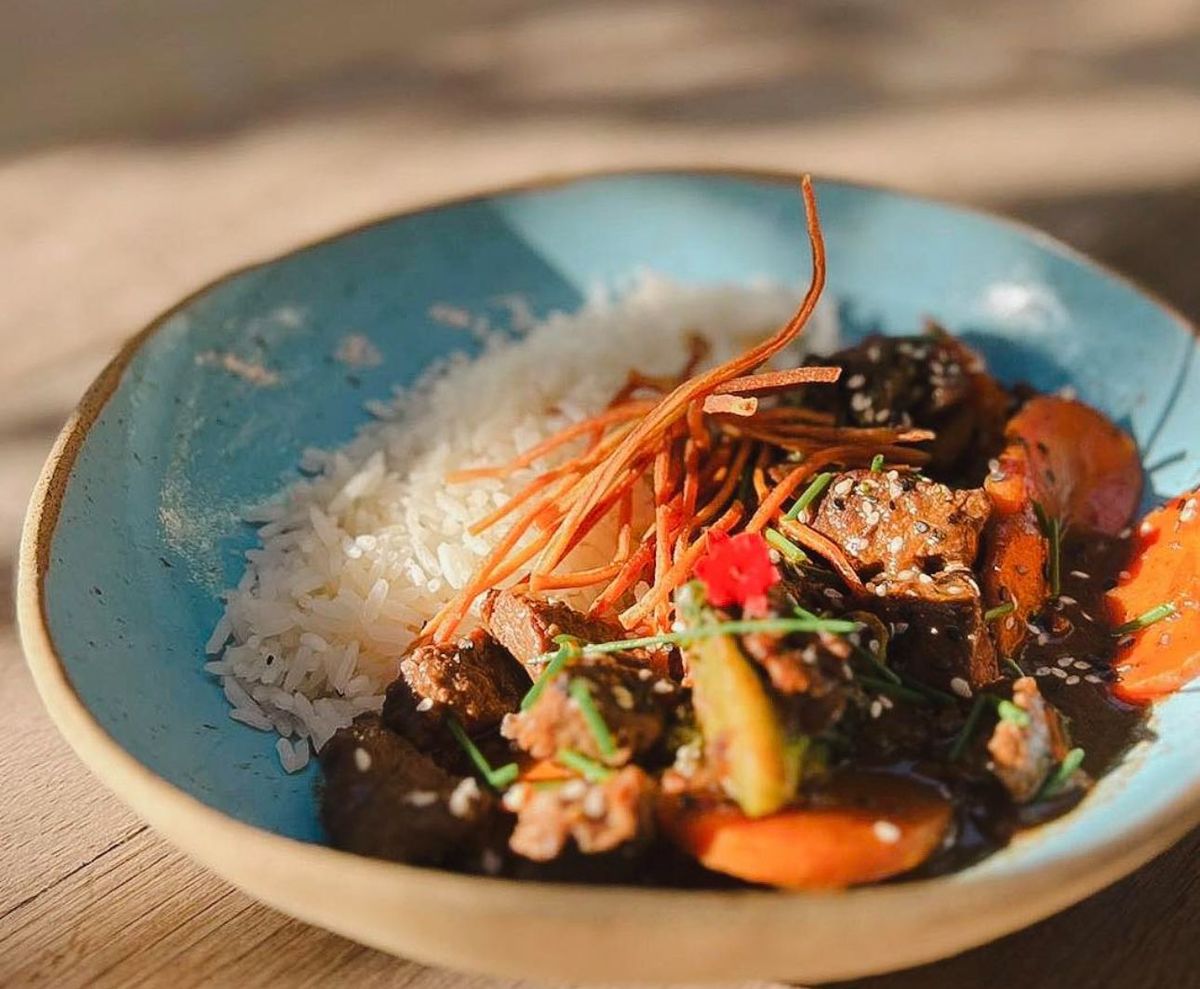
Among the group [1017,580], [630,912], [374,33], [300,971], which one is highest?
[374,33]

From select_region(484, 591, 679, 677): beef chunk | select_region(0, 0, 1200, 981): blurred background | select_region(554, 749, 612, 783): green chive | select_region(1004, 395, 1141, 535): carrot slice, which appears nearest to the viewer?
select_region(554, 749, 612, 783): green chive

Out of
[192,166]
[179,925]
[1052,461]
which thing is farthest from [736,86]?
[179,925]

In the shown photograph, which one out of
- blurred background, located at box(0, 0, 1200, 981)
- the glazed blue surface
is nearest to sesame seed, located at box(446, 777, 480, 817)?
the glazed blue surface

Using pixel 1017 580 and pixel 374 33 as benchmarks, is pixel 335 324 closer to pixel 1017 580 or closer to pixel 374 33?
pixel 1017 580

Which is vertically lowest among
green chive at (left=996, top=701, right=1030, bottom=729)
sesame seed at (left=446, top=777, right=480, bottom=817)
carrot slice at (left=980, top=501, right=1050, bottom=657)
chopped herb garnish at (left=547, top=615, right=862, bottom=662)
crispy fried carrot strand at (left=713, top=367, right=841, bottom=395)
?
carrot slice at (left=980, top=501, right=1050, bottom=657)

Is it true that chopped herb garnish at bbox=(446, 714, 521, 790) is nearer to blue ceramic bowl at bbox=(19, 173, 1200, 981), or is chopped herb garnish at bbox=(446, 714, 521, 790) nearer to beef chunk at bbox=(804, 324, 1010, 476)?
blue ceramic bowl at bbox=(19, 173, 1200, 981)

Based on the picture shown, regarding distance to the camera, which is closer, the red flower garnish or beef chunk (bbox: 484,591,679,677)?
the red flower garnish
